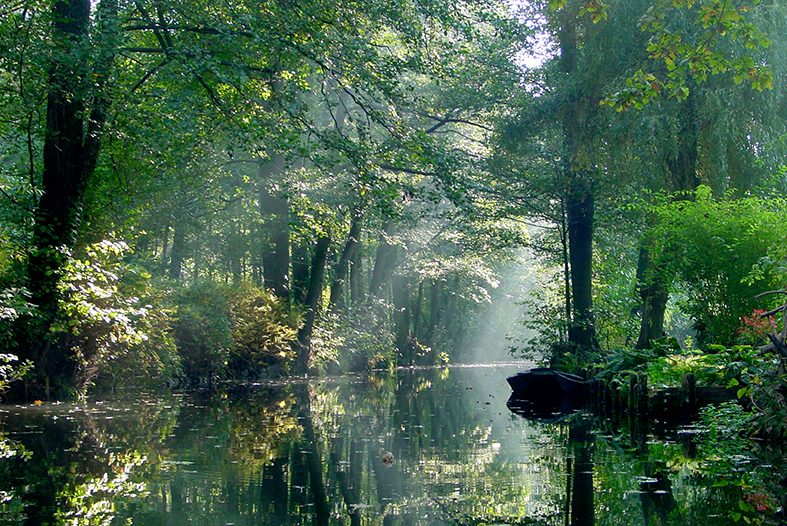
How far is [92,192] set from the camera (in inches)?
524

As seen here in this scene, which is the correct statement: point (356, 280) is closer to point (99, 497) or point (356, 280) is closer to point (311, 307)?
point (311, 307)

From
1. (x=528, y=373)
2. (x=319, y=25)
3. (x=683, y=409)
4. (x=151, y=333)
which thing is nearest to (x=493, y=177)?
(x=528, y=373)

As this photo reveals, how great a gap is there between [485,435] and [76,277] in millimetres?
6884

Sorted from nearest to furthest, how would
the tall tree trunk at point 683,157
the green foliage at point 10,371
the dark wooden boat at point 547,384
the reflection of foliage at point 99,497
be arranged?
the reflection of foliage at point 99,497
the green foliage at point 10,371
the tall tree trunk at point 683,157
the dark wooden boat at point 547,384

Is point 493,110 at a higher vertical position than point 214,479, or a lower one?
higher

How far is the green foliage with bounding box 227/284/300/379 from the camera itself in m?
20.8

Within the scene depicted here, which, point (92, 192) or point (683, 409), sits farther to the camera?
point (92, 192)

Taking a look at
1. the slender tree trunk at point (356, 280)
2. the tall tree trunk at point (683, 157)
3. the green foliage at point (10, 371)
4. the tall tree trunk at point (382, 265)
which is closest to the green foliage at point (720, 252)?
the tall tree trunk at point (683, 157)

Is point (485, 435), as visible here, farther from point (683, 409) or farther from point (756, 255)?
point (756, 255)

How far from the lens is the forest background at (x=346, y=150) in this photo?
11594 millimetres

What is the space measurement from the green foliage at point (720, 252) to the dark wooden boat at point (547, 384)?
271cm

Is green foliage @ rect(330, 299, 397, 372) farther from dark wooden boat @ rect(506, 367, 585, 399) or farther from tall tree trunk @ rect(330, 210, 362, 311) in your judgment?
dark wooden boat @ rect(506, 367, 585, 399)

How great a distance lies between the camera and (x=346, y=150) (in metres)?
12.8

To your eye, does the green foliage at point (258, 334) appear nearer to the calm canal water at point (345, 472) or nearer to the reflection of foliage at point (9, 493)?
the calm canal water at point (345, 472)
